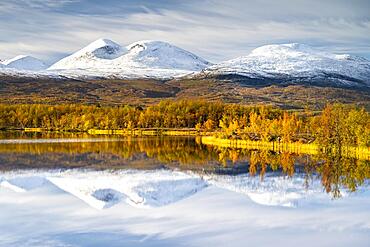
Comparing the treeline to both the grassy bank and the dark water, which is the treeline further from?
the dark water

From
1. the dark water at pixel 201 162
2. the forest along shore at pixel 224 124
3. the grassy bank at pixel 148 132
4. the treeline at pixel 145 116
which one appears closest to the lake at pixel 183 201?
the dark water at pixel 201 162

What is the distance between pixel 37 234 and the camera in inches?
561

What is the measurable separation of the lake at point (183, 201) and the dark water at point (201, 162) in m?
0.06

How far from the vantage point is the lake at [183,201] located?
14.2m

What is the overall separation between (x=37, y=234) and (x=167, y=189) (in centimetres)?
868

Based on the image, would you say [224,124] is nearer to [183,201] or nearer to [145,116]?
[145,116]

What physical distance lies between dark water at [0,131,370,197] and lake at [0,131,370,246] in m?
0.06

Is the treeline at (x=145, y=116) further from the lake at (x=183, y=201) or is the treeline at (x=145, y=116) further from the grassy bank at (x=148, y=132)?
the lake at (x=183, y=201)

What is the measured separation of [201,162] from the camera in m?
33.5

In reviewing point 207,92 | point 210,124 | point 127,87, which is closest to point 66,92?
point 127,87

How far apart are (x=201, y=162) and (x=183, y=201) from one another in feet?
46.3

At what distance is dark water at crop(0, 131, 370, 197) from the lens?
26.6 m

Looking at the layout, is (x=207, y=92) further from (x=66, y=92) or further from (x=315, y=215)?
(x=315, y=215)

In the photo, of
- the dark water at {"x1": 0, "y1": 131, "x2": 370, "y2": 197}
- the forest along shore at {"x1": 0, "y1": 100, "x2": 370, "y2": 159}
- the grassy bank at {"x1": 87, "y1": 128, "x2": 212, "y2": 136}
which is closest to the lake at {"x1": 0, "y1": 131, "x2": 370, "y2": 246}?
the dark water at {"x1": 0, "y1": 131, "x2": 370, "y2": 197}
